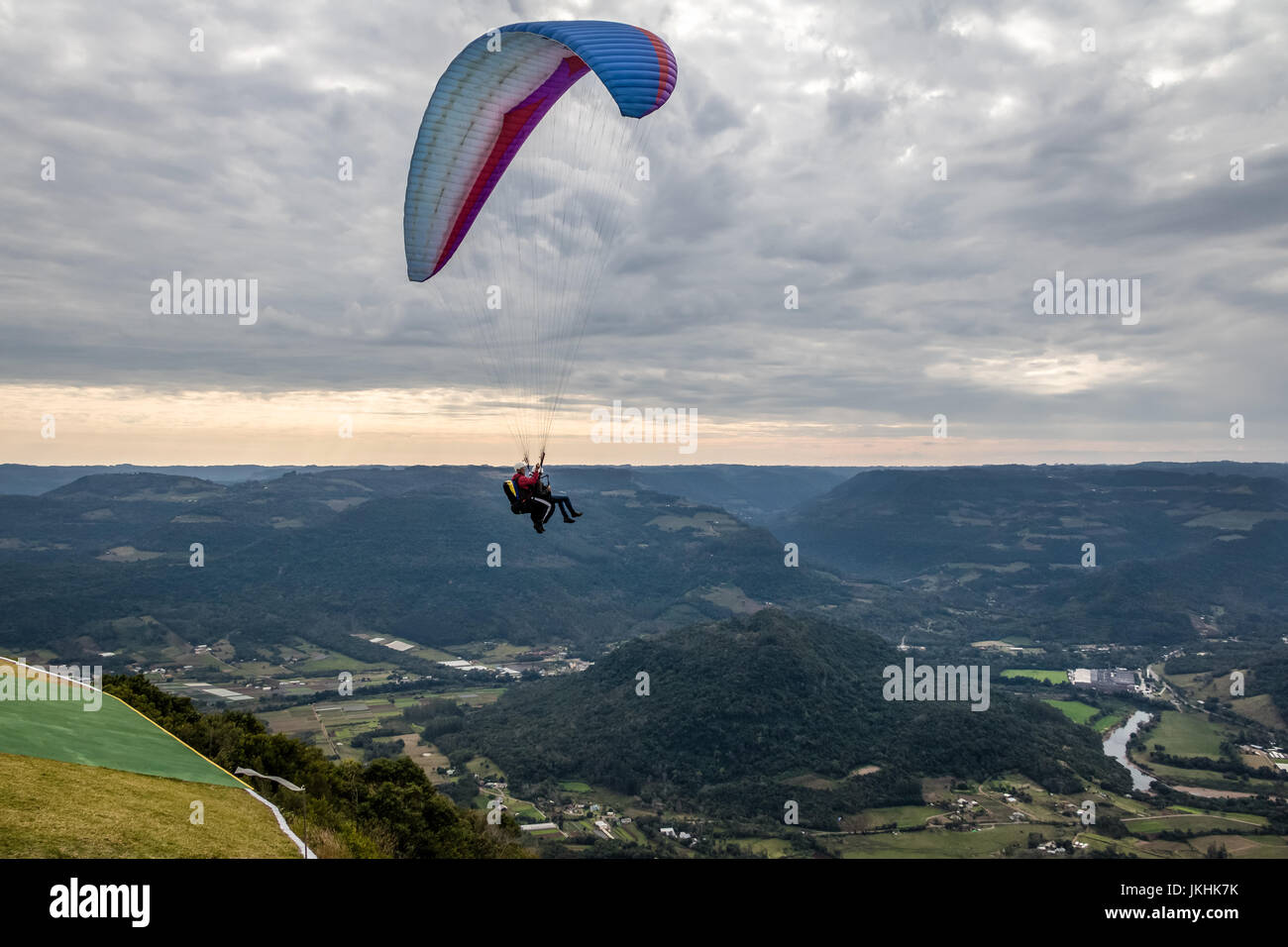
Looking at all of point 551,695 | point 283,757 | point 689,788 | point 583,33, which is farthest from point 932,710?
point 583,33

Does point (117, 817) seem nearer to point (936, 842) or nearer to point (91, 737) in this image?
point (91, 737)

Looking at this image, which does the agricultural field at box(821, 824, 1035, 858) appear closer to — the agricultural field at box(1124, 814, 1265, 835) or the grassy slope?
the agricultural field at box(1124, 814, 1265, 835)

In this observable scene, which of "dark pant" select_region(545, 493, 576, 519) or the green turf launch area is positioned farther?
"dark pant" select_region(545, 493, 576, 519)

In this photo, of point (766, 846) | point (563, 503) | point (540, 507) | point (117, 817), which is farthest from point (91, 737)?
point (766, 846)

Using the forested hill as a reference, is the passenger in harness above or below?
above

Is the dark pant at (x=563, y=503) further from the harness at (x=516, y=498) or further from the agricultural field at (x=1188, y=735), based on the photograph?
the agricultural field at (x=1188, y=735)

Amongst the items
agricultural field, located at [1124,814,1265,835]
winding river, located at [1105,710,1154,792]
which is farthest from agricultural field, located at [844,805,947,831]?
winding river, located at [1105,710,1154,792]
